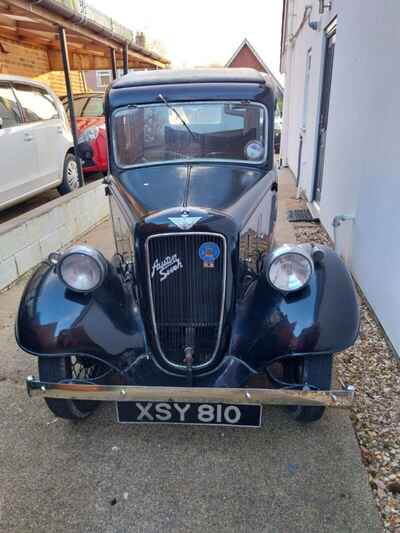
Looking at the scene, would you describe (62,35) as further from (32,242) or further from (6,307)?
(6,307)

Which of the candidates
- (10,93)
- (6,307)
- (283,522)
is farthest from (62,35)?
(283,522)

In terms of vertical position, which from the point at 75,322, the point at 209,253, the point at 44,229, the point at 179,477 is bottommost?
the point at 179,477

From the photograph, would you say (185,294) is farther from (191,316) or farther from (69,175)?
(69,175)

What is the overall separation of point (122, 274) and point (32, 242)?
2.52 metres

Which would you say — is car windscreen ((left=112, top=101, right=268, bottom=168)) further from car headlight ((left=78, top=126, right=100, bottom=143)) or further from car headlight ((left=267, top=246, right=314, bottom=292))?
car headlight ((left=78, top=126, right=100, bottom=143))

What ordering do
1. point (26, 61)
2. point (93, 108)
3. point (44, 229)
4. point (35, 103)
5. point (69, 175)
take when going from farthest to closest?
1. point (93, 108)
2. point (26, 61)
3. point (69, 175)
4. point (35, 103)
5. point (44, 229)

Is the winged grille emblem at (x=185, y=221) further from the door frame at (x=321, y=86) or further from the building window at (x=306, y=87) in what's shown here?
the building window at (x=306, y=87)

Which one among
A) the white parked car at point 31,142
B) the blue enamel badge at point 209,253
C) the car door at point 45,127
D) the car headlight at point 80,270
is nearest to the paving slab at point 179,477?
the car headlight at point 80,270

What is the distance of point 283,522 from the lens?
6.12ft

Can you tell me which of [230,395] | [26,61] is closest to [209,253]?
[230,395]

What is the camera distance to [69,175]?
714 centimetres

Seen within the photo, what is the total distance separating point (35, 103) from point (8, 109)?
79cm

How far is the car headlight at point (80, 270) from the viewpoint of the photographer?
2.21 metres

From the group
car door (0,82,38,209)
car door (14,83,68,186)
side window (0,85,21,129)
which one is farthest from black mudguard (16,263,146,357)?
car door (14,83,68,186)
